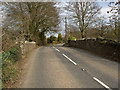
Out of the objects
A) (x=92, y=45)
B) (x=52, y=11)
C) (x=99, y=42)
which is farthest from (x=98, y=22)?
(x=99, y=42)

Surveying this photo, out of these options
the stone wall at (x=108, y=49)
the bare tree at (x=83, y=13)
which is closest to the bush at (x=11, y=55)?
the stone wall at (x=108, y=49)

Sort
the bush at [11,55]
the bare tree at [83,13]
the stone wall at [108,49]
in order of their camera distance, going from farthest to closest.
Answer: the bare tree at [83,13]
the stone wall at [108,49]
the bush at [11,55]

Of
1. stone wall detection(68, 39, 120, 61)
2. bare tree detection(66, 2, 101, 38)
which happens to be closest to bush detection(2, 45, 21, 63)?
stone wall detection(68, 39, 120, 61)

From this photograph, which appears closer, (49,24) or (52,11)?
(52,11)

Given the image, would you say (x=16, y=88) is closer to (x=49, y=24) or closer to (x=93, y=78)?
(x=93, y=78)

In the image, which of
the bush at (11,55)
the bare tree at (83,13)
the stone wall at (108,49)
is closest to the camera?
the bush at (11,55)

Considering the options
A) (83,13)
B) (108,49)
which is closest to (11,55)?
(108,49)

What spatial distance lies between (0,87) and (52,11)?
28.7 metres

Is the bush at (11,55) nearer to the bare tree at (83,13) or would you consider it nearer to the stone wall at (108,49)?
the stone wall at (108,49)

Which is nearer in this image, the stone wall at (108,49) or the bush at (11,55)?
the bush at (11,55)

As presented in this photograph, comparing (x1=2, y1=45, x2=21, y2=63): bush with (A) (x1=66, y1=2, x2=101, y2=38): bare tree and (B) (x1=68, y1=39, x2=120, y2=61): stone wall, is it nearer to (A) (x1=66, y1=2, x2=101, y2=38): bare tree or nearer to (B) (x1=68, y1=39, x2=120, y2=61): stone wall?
(B) (x1=68, y1=39, x2=120, y2=61): stone wall

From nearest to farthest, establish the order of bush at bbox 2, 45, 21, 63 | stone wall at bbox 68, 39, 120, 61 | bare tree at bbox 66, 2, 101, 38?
1. bush at bbox 2, 45, 21, 63
2. stone wall at bbox 68, 39, 120, 61
3. bare tree at bbox 66, 2, 101, 38

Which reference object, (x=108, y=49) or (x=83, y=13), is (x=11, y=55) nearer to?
(x=108, y=49)

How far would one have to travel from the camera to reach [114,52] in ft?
39.8
